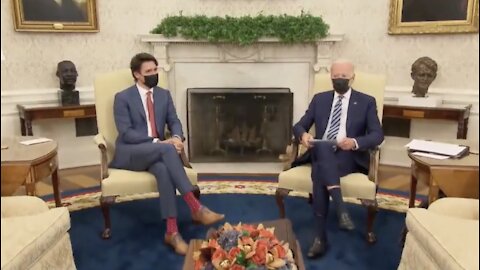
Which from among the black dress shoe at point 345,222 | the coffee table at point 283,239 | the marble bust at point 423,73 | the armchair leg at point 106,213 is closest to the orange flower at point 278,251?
the coffee table at point 283,239

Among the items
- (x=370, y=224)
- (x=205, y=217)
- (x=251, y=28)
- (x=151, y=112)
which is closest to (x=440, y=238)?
(x=370, y=224)

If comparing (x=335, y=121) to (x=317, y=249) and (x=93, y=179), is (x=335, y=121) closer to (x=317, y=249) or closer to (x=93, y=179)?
(x=317, y=249)

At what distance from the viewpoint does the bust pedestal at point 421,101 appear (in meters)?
4.21

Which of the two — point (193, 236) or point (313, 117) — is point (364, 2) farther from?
point (193, 236)

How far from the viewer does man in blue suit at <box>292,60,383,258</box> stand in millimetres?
2820

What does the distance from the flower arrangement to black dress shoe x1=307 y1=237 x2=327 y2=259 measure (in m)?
1.06

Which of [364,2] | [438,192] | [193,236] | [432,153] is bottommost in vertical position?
[193,236]

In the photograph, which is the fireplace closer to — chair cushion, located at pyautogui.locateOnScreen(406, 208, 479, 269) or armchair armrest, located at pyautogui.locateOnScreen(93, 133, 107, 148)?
armchair armrest, located at pyautogui.locateOnScreen(93, 133, 107, 148)

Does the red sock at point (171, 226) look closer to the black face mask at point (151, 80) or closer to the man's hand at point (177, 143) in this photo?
the man's hand at point (177, 143)

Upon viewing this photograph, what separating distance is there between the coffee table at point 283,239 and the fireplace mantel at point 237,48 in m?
2.70

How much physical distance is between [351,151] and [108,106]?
1.77 m

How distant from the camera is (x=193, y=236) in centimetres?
314

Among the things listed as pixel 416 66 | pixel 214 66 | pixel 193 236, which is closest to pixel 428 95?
pixel 416 66

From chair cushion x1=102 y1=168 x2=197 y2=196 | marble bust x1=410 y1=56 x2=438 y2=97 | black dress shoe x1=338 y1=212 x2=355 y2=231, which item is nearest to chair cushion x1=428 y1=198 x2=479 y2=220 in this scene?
black dress shoe x1=338 y1=212 x2=355 y2=231
